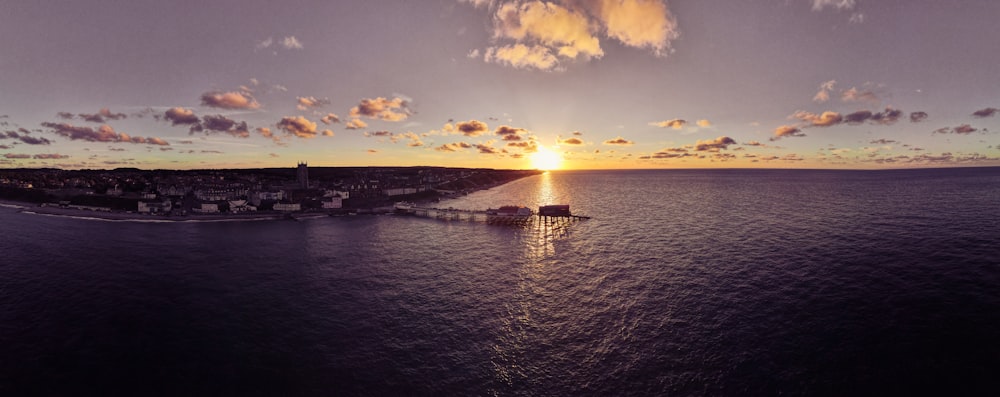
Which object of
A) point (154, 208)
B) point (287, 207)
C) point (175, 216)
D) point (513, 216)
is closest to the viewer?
point (513, 216)

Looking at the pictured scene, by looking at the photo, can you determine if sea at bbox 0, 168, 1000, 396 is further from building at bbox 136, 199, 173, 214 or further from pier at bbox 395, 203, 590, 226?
building at bbox 136, 199, 173, 214

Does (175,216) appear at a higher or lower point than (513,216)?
lower

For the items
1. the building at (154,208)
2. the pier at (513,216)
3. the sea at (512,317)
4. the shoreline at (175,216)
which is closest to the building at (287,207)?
the shoreline at (175,216)

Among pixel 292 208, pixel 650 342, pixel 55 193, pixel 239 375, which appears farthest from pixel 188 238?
pixel 55 193

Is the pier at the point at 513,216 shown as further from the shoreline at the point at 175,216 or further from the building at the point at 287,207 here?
the building at the point at 287,207

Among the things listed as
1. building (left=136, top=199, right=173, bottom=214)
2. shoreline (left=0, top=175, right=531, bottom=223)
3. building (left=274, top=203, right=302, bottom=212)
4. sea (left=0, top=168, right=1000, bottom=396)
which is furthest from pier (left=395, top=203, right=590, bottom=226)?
building (left=136, top=199, right=173, bottom=214)

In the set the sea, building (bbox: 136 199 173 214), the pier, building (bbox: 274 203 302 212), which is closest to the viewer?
the sea

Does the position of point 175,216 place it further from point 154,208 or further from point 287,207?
point 287,207

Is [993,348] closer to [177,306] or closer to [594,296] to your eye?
[594,296]

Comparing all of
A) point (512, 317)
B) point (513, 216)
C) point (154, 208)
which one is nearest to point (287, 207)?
point (154, 208)

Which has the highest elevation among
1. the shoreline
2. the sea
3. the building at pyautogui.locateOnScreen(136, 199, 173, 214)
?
the building at pyautogui.locateOnScreen(136, 199, 173, 214)
